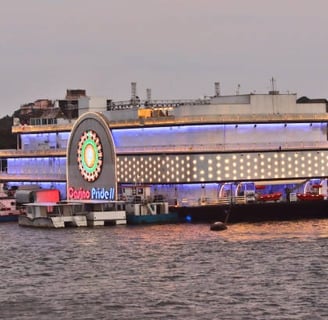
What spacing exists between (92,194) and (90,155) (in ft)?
10.2

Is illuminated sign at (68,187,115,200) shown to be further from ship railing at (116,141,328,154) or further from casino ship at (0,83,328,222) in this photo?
ship railing at (116,141,328,154)

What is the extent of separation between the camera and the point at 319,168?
9900 cm

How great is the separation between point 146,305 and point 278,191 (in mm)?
47153

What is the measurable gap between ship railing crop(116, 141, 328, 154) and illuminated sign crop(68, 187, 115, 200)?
3.34 metres

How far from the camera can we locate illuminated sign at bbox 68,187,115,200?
9850 cm

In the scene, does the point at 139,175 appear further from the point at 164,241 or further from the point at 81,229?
the point at 164,241

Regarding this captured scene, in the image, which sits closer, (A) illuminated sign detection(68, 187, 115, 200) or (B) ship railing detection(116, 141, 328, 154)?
(B) ship railing detection(116, 141, 328, 154)

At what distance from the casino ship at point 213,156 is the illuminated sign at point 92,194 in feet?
0.26

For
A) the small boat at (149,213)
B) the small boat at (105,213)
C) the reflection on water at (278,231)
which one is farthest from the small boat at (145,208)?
the reflection on water at (278,231)

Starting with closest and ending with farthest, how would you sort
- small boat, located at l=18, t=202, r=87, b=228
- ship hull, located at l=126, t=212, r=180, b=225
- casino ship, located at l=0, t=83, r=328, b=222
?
small boat, located at l=18, t=202, r=87, b=228
ship hull, located at l=126, t=212, r=180, b=225
casino ship, located at l=0, t=83, r=328, b=222

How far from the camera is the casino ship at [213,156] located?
311ft

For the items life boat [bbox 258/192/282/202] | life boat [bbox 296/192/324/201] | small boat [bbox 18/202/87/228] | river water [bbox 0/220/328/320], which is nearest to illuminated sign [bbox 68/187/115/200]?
small boat [bbox 18/202/87/228]

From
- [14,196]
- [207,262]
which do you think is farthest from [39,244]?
[14,196]

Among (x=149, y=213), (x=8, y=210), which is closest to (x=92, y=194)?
(x=8, y=210)
